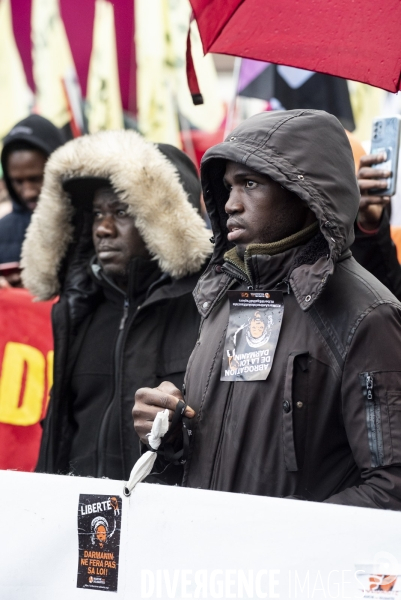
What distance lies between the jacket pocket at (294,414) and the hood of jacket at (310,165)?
16 cm

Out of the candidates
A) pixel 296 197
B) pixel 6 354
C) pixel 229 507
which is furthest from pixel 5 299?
pixel 229 507

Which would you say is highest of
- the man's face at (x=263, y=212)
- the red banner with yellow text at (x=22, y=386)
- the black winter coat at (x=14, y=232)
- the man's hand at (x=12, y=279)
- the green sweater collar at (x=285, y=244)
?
the man's face at (x=263, y=212)

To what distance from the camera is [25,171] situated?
5.05 metres

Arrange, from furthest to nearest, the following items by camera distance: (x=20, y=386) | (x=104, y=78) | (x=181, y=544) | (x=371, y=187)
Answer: (x=104, y=78) → (x=20, y=386) → (x=371, y=187) → (x=181, y=544)

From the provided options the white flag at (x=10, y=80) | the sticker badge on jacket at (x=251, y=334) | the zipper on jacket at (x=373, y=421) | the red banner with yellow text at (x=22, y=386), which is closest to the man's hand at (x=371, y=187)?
the sticker badge on jacket at (x=251, y=334)

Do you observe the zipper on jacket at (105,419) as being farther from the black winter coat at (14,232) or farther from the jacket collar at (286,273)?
the black winter coat at (14,232)

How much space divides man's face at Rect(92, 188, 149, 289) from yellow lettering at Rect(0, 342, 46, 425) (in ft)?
2.77

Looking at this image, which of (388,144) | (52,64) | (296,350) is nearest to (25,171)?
(52,64)

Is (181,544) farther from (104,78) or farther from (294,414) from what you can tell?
(104,78)

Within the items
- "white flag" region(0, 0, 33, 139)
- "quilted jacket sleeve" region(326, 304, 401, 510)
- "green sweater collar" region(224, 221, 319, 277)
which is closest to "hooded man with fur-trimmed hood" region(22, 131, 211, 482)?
"green sweater collar" region(224, 221, 319, 277)

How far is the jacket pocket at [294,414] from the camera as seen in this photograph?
215 cm

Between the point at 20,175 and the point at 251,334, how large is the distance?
3044mm

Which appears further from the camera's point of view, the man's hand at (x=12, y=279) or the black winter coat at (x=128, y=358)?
the man's hand at (x=12, y=279)

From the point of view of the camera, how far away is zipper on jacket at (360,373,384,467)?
2.05m
